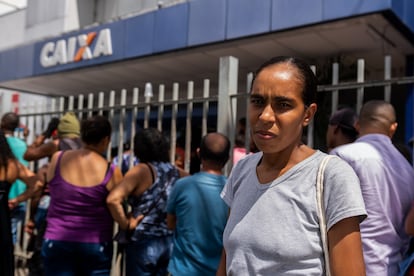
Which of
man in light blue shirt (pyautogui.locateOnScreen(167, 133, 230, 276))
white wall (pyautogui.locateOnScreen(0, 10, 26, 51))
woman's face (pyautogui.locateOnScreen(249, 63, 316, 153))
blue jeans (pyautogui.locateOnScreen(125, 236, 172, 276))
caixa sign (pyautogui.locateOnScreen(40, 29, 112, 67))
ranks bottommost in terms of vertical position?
blue jeans (pyautogui.locateOnScreen(125, 236, 172, 276))

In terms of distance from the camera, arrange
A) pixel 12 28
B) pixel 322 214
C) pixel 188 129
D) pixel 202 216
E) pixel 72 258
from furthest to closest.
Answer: pixel 12 28
pixel 188 129
pixel 72 258
pixel 202 216
pixel 322 214

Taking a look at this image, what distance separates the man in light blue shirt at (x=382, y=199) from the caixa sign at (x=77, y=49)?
7.10 metres

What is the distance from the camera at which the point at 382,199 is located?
218 centimetres

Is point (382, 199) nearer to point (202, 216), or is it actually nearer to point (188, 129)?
point (202, 216)

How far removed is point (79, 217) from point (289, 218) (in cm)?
211

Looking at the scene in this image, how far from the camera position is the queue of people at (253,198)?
4.35 feet

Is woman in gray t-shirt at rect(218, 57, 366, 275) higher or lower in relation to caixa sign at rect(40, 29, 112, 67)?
lower

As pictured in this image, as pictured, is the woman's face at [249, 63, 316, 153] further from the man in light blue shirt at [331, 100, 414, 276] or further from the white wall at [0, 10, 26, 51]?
the white wall at [0, 10, 26, 51]

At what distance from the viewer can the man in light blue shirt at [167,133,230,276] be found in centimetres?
274

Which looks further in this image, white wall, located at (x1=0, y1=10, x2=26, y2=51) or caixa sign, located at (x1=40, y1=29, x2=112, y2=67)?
white wall, located at (x1=0, y1=10, x2=26, y2=51)

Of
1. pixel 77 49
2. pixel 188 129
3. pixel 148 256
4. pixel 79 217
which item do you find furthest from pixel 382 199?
pixel 77 49

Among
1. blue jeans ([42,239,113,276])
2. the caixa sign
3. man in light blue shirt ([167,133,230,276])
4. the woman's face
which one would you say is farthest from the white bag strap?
the caixa sign

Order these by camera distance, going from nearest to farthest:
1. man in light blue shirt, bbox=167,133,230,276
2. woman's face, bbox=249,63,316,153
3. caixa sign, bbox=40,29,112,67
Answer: woman's face, bbox=249,63,316,153 < man in light blue shirt, bbox=167,133,230,276 < caixa sign, bbox=40,29,112,67

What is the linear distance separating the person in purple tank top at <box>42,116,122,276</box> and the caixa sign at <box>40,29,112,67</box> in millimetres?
5792
